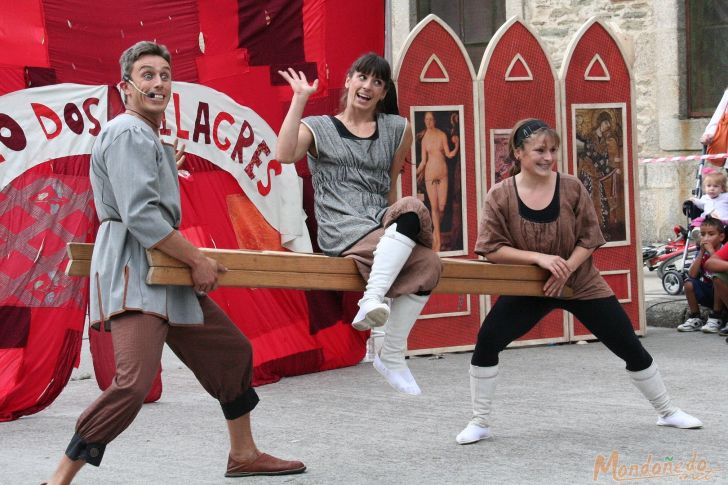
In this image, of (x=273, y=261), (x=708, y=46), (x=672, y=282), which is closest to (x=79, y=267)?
(x=273, y=261)

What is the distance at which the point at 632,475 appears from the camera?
5.38 m

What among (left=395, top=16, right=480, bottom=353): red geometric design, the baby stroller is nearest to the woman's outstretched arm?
(left=395, top=16, right=480, bottom=353): red geometric design

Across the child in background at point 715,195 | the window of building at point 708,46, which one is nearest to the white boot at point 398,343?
the child in background at point 715,195

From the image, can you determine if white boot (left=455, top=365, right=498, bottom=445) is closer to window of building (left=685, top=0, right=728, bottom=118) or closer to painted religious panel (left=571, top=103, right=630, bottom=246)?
painted religious panel (left=571, top=103, right=630, bottom=246)

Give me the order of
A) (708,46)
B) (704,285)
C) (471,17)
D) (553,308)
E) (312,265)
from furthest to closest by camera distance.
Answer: (471,17) < (708,46) < (704,285) < (553,308) < (312,265)

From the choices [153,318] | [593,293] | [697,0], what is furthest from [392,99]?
[697,0]

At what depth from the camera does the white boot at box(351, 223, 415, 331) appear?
528 centimetres

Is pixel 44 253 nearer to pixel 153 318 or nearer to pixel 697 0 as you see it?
pixel 153 318

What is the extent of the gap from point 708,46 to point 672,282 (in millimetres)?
5551

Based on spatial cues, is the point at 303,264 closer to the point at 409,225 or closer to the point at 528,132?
the point at 409,225

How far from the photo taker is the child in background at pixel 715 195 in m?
10.7

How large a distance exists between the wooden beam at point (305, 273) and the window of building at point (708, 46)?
39.1 feet

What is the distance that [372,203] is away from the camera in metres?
5.80

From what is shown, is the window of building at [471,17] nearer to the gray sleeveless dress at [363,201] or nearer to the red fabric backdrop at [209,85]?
the red fabric backdrop at [209,85]
